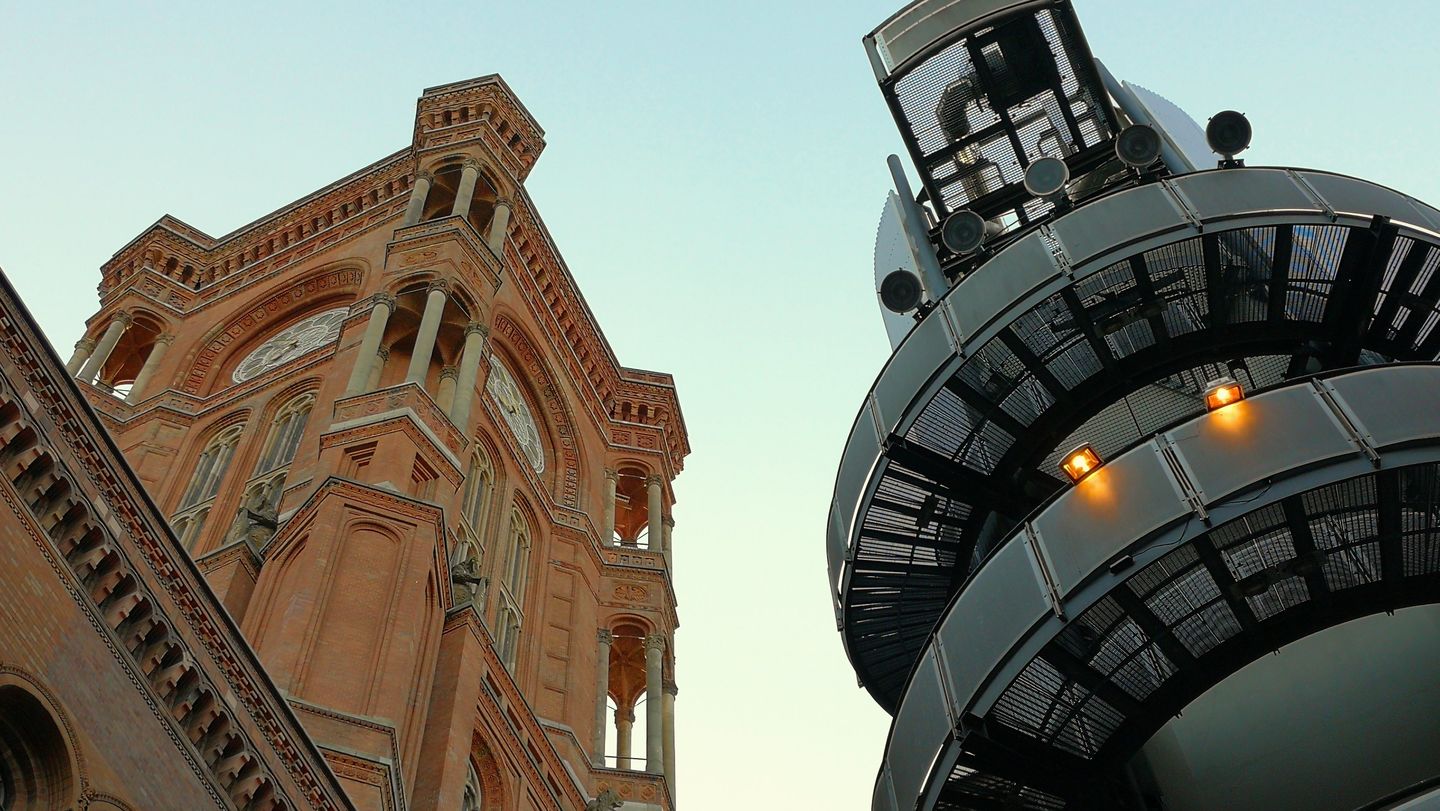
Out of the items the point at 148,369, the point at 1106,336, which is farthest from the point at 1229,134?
the point at 148,369

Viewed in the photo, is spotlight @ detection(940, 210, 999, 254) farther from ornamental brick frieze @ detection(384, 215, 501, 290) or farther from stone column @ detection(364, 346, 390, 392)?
ornamental brick frieze @ detection(384, 215, 501, 290)

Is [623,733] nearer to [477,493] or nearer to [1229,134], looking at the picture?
[477,493]

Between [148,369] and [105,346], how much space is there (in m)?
1.56

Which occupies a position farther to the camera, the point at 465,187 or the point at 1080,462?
the point at 465,187

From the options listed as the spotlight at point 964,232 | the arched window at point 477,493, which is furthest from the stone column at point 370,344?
the spotlight at point 964,232

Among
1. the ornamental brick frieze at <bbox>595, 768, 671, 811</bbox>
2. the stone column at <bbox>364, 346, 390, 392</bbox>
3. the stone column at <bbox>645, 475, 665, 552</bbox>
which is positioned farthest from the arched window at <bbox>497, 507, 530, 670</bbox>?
the stone column at <bbox>364, 346, 390, 392</bbox>

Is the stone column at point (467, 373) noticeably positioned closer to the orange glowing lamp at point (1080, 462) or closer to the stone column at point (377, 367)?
the stone column at point (377, 367)

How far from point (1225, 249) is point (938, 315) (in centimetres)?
277

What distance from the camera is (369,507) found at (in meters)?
24.3

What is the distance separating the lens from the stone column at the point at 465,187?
35044mm

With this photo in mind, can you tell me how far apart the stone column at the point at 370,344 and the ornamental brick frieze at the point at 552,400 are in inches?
231

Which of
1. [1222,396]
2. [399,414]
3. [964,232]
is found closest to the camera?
[1222,396]

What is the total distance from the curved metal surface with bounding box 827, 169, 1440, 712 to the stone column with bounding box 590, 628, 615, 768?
1686cm

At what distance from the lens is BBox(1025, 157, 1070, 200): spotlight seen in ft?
50.7
